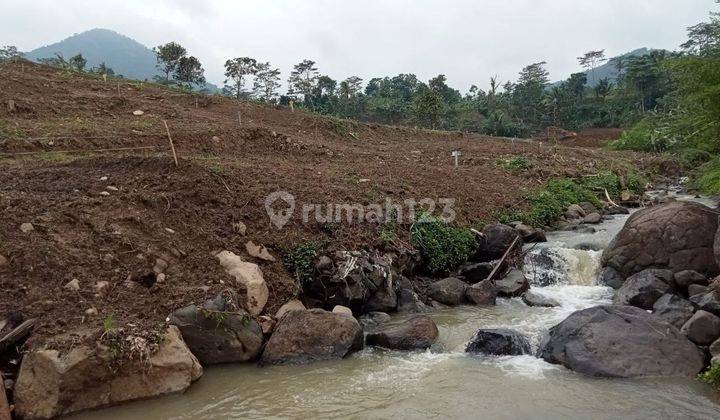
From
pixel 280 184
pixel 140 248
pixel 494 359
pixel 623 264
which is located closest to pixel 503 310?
pixel 494 359

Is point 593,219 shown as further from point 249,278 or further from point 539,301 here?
point 249,278

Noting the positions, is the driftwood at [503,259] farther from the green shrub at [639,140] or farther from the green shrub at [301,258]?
the green shrub at [639,140]

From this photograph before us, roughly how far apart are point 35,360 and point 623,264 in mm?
10242

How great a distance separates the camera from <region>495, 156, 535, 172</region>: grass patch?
19.6 meters

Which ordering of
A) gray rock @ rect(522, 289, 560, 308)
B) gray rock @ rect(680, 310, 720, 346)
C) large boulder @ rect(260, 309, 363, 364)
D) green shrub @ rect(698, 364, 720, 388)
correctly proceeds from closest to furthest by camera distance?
green shrub @ rect(698, 364, 720, 388), gray rock @ rect(680, 310, 720, 346), large boulder @ rect(260, 309, 363, 364), gray rock @ rect(522, 289, 560, 308)

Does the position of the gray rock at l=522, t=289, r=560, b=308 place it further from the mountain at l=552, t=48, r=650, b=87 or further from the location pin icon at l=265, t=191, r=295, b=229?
the mountain at l=552, t=48, r=650, b=87

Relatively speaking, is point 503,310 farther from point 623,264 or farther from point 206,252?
point 206,252

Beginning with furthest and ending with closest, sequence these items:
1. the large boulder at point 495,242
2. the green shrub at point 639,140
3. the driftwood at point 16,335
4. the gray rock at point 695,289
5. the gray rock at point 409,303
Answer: the green shrub at point 639,140, the large boulder at point 495,242, the gray rock at point 409,303, the gray rock at point 695,289, the driftwood at point 16,335

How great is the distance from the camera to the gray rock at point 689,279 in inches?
345

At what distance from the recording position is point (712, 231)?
9711mm

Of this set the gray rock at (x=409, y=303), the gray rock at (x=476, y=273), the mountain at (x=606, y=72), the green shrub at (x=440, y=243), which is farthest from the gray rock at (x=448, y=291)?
the mountain at (x=606, y=72)

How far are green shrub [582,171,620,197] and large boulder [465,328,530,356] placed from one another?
43.2 feet

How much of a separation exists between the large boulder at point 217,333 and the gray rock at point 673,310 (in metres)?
6.09

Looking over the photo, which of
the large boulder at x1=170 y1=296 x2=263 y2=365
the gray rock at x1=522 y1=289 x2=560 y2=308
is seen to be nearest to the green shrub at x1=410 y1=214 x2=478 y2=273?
the gray rock at x1=522 y1=289 x2=560 y2=308
